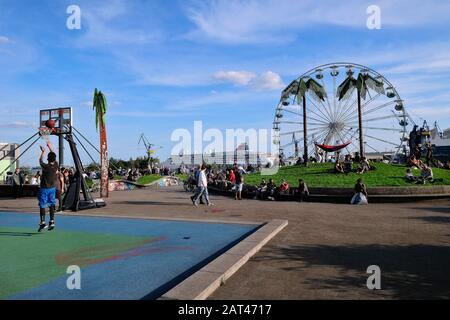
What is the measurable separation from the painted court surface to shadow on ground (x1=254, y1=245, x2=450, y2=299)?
5.40ft

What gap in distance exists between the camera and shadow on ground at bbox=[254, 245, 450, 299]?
214 inches

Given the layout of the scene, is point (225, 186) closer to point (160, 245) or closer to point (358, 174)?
point (358, 174)

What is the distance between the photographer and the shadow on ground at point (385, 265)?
17.8ft

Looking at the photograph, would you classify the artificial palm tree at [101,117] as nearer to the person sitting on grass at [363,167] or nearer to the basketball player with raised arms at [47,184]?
the basketball player with raised arms at [47,184]

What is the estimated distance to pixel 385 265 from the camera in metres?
6.66

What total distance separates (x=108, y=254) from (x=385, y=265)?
16.2ft

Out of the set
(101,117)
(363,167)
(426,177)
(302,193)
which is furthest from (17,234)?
(363,167)

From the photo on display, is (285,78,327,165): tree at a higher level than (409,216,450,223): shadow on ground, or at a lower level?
higher

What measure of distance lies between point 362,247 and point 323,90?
31.4 meters

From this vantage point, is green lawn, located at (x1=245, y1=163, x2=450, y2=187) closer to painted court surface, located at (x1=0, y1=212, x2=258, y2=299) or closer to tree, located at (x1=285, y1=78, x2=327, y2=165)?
tree, located at (x1=285, y1=78, x2=327, y2=165)

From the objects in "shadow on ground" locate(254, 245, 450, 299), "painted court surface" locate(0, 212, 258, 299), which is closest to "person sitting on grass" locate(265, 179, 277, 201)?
"painted court surface" locate(0, 212, 258, 299)

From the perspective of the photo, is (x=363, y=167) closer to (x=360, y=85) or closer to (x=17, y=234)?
(x=360, y=85)

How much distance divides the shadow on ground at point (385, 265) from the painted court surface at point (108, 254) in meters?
→ 1.65
